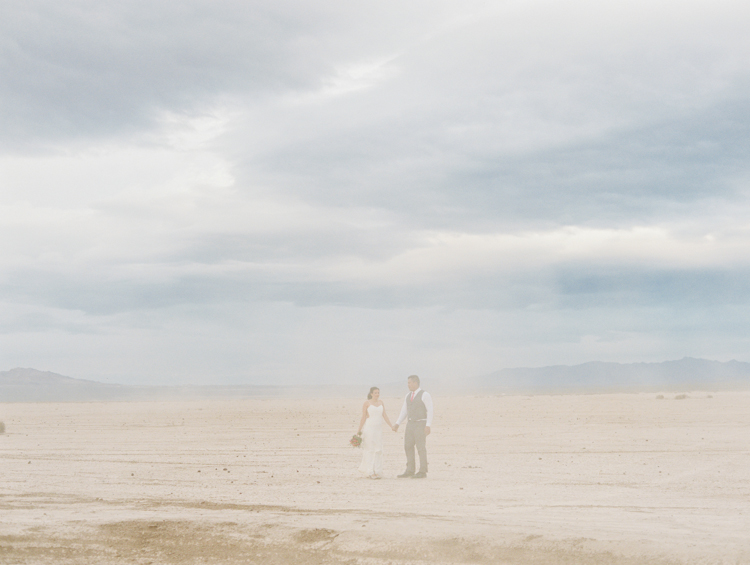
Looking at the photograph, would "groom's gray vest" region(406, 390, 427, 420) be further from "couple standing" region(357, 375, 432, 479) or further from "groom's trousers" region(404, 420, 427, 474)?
"groom's trousers" region(404, 420, 427, 474)

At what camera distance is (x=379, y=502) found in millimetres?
13766

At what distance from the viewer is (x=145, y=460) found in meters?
21.9

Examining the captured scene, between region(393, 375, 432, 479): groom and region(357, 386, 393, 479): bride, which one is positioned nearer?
region(393, 375, 432, 479): groom

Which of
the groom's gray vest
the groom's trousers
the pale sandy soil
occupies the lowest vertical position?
the pale sandy soil

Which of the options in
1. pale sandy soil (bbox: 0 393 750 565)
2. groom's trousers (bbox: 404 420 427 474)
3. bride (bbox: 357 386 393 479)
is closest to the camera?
pale sandy soil (bbox: 0 393 750 565)

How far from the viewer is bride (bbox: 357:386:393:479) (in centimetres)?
1728

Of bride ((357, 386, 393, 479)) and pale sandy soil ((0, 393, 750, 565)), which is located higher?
bride ((357, 386, 393, 479))

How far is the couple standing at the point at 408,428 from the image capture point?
16953mm

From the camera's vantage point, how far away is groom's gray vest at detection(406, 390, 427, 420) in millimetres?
16984

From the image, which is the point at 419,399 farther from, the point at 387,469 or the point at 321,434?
the point at 321,434

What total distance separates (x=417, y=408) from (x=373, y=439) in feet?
4.07

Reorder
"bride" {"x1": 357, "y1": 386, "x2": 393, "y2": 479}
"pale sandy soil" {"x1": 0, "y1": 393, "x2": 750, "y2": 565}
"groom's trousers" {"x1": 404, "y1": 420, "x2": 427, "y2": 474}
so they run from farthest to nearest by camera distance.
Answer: "bride" {"x1": 357, "y1": 386, "x2": 393, "y2": 479} < "groom's trousers" {"x1": 404, "y1": 420, "x2": 427, "y2": 474} < "pale sandy soil" {"x1": 0, "y1": 393, "x2": 750, "y2": 565}

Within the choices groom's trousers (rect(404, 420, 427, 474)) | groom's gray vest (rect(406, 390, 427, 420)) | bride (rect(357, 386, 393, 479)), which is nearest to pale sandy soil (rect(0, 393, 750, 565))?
bride (rect(357, 386, 393, 479))

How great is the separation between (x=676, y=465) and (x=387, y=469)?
7.33 metres
